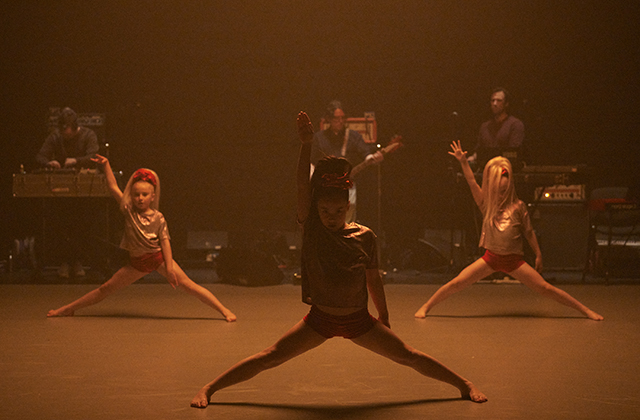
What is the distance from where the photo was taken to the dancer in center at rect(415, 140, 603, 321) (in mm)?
5191

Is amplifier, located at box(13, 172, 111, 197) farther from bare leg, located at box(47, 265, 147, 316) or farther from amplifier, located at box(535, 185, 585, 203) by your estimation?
amplifier, located at box(535, 185, 585, 203)

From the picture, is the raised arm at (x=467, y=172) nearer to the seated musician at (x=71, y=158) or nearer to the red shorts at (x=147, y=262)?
the red shorts at (x=147, y=262)

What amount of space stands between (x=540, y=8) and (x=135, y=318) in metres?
7.87

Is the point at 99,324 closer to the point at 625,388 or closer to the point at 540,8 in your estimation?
the point at 625,388

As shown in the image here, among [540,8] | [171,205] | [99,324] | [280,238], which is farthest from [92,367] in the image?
[540,8]

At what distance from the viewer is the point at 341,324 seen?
290 centimetres

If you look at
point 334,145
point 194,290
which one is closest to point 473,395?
point 194,290

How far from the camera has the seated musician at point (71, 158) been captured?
8156mm

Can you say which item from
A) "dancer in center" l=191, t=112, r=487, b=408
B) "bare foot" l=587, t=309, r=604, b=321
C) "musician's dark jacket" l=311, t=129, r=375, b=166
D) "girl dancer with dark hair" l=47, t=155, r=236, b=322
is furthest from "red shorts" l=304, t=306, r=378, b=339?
"musician's dark jacket" l=311, t=129, r=375, b=166

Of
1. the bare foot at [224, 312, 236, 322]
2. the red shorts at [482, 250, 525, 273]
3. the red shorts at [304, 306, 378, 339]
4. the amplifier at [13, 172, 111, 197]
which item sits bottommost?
the bare foot at [224, 312, 236, 322]

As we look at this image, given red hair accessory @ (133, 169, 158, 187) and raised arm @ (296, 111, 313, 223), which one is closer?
raised arm @ (296, 111, 313, 223)

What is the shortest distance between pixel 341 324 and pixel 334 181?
0.63 meters

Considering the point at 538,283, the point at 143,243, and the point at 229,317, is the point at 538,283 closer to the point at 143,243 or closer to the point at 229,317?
the point at 229,317

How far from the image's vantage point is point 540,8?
10117mm
